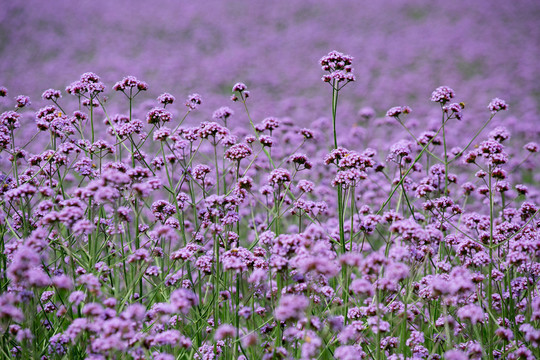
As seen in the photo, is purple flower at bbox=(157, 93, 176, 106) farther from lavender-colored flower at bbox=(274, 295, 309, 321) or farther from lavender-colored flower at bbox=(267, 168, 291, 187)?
lavender-colored flower at bbox=(274, 295, 309, 321)

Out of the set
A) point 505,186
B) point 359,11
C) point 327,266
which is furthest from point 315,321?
point 359,11

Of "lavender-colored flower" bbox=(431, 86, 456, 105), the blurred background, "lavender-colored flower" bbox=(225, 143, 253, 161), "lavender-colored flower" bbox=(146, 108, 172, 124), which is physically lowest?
"lavender-colored flower" bbox=(225, 143, 253, 161)

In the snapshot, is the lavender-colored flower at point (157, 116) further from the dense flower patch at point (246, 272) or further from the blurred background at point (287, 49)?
the blurred background at point (287, 49)

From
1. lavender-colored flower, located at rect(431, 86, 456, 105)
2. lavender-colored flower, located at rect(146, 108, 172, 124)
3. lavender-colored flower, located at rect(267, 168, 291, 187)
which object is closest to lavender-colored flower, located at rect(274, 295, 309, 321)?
lavender-colored flower, located at rect(267, 168, 291, 187)

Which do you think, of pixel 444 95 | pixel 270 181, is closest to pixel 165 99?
pixel 270 181

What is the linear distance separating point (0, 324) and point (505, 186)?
4.80 metres

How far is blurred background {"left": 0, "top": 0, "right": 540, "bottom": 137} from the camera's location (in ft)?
69.8

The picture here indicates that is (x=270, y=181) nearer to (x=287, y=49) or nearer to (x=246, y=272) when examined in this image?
(x=246, y=272)

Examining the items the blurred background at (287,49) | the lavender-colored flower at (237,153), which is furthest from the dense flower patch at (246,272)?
the blurred background at (287,49)

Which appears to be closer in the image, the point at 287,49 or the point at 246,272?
the point at 246,272

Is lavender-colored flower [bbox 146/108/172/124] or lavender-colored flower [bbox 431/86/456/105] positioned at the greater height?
lavender-colored flower [bbox 431/86/456/105]

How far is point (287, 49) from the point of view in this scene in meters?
29.5

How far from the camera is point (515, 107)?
1952 cm

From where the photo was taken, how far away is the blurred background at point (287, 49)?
69.8 feet
